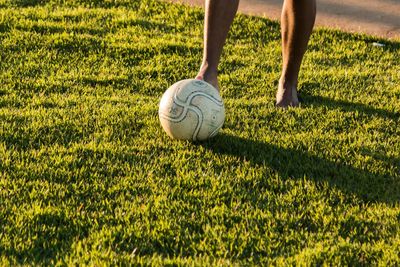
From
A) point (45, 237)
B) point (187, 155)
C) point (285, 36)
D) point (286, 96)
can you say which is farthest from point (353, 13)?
point (45, 237)

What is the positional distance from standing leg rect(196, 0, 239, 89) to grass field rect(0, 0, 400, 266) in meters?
0.29

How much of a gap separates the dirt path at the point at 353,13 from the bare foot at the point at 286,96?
1.92 meters

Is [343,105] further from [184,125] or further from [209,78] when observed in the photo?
[184,125]

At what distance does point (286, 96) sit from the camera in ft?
18.9

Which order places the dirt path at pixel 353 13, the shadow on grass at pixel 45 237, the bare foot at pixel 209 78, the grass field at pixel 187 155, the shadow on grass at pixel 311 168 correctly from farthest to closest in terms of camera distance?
the dirt path at pixel 353 13, the bare foot at pixel 209 78, the shadow on grass at pixel 311 168, the grass field at pixel 187 155, the shadow on grass at pixel 45 237

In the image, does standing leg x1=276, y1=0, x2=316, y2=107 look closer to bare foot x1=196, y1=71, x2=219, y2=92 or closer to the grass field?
the grass field

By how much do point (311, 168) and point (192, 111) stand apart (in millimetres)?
749

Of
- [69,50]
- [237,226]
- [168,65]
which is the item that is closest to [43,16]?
[69,50]

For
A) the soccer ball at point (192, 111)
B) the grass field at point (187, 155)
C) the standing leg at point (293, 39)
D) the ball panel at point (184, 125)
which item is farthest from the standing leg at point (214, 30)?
the ball panel at point (184, 125)

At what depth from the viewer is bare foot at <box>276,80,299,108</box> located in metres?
5.72

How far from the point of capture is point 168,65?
6.55 meters

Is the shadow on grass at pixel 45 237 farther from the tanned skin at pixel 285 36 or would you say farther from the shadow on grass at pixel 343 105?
the shadow on grass at pixel 343 105

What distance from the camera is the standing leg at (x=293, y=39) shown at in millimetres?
5680

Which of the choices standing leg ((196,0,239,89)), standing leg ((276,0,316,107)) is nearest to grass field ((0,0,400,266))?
standing leg ((276,0,316,107))
